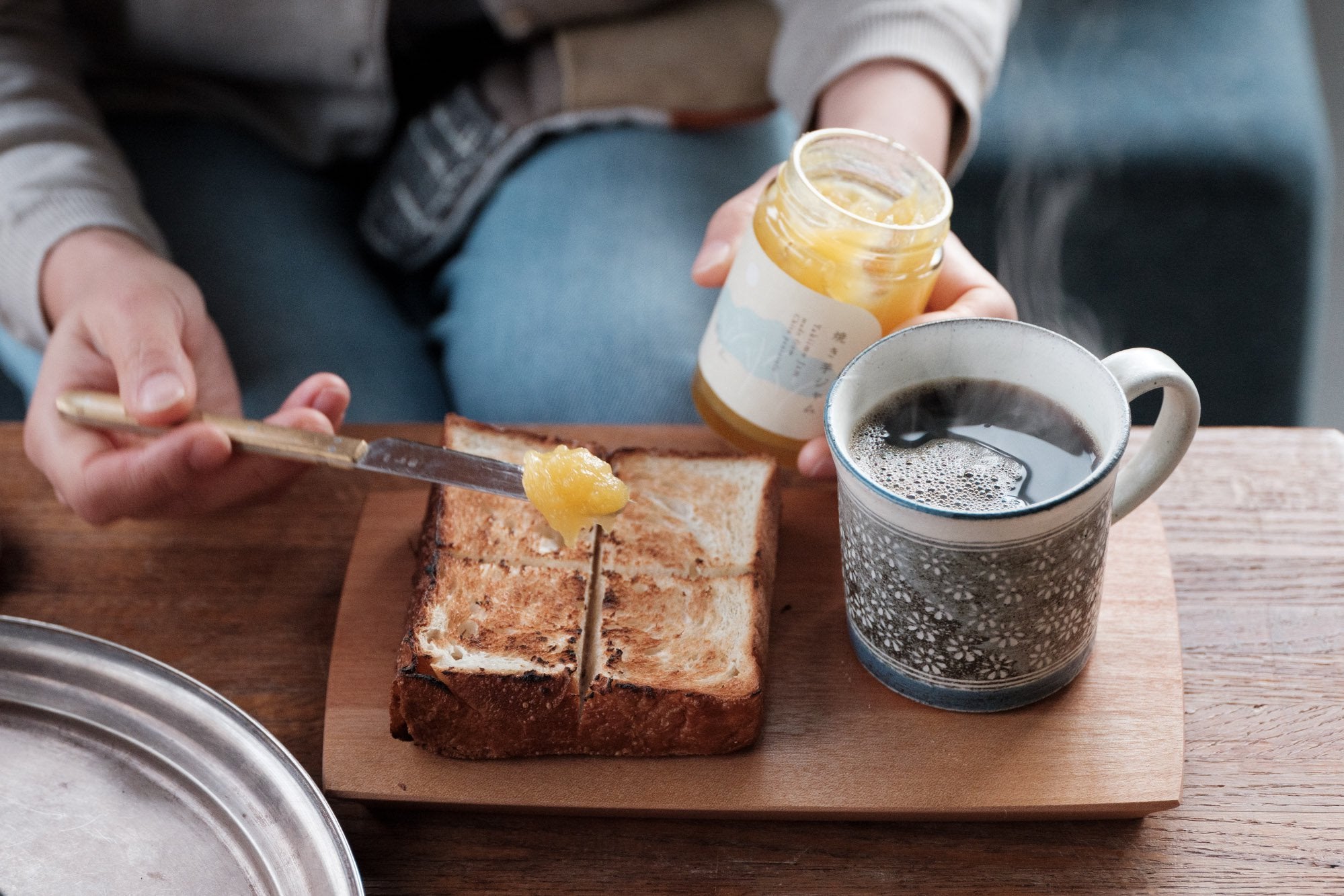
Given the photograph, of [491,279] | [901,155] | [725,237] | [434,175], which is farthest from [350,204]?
[901,155]

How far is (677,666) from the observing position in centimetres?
93

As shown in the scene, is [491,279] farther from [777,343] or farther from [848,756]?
[848,756]

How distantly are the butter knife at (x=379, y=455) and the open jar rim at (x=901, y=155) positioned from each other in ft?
1.19

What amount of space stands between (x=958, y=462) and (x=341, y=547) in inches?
24.2

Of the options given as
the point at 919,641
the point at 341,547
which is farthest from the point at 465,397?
the point at 919,641

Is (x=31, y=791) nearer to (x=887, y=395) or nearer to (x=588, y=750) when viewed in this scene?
(x=588, y=750)

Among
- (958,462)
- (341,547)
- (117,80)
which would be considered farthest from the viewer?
(117,80)

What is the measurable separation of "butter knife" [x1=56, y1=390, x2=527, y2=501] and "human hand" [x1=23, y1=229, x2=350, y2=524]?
0.02 meters

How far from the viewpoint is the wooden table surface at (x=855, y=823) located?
34.3 inches

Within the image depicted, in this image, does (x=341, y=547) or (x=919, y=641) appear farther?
(x=341, y=547)

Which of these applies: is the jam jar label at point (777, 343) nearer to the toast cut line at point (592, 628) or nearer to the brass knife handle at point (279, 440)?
the toast cut line at point (592, 628)

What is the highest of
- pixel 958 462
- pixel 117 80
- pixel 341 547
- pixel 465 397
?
pixel 958 462

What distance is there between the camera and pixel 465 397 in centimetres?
149

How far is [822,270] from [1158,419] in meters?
0.30
